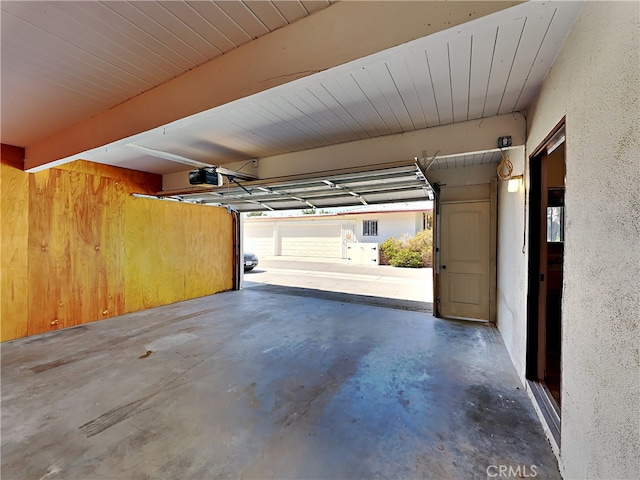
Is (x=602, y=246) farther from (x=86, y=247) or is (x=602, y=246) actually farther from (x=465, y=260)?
(x=86, y=247)

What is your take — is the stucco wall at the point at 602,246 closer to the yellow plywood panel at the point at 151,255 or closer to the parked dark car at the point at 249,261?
the yellow plywood panel at the point at 151,255

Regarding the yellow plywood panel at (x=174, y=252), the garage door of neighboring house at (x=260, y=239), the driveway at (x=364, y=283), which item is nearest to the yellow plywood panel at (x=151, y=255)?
the yellow plywood panel at (x=174, y=252)

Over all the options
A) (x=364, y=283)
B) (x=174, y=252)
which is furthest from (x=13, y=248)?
(x=364, y=283)

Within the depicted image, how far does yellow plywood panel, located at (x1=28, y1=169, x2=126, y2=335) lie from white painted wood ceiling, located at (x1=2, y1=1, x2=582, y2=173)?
1.94 m

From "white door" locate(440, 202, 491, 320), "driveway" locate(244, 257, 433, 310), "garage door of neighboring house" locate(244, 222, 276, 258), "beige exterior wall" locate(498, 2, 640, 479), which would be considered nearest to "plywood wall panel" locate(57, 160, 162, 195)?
"driveway" locate(244, 257, 433, 310)

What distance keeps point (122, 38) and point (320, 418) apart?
2942 mm

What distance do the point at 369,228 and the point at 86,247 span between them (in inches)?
505

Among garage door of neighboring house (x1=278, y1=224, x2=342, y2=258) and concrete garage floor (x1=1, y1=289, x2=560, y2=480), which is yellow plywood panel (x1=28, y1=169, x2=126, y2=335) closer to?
concrete garage floor (x1=1, y1=289, x2=560, y2=480)

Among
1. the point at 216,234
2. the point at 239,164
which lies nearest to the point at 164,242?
the point at 216,234

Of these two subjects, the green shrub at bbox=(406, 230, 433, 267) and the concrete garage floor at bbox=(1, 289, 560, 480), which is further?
the green shrub at bbox=(406, 230, 433, 267)

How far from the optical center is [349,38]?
1377 millimetres

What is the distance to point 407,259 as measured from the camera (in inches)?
496

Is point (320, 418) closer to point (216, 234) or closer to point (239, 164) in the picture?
point (239, 164)

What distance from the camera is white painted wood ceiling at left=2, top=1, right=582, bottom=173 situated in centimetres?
145
